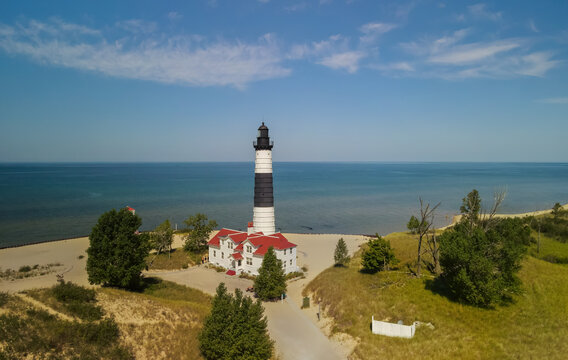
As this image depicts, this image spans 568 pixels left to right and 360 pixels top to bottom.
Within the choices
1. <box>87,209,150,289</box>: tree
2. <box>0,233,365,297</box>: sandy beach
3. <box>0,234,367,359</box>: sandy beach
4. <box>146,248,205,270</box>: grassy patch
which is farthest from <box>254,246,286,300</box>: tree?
<box>146,248,205,270</box>: grassy patch

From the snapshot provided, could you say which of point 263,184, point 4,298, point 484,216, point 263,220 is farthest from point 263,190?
point 4,298

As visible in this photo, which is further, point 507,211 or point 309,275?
point 507,211

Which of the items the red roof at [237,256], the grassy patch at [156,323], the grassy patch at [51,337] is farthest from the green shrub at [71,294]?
the red roof at [237,256]

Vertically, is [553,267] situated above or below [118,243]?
below

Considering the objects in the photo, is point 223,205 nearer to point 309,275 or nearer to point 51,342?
point 309,275

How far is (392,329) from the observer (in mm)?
22484

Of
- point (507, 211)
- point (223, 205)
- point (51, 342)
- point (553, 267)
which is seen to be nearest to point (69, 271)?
point (51, 342)

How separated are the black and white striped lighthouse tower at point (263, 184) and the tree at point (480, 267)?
896 inches

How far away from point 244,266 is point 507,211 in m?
84.8

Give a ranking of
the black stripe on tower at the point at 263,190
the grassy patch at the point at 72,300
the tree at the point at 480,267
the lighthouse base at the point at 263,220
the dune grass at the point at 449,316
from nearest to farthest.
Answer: the dune grass at the point at 449,316 < the grassy patch at the point at 72,300 < the tree at the point at 480,267 < the black stripe on tower at the point at 263,190 < the lighthouse base at the point at 263,220

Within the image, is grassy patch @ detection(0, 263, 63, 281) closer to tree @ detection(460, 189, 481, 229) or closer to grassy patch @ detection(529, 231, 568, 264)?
tree @ detection(460, 189, 481, 229)

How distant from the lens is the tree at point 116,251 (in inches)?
1099

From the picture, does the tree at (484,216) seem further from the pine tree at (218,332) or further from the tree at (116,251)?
the tree at (116,251)

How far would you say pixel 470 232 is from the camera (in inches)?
1049
